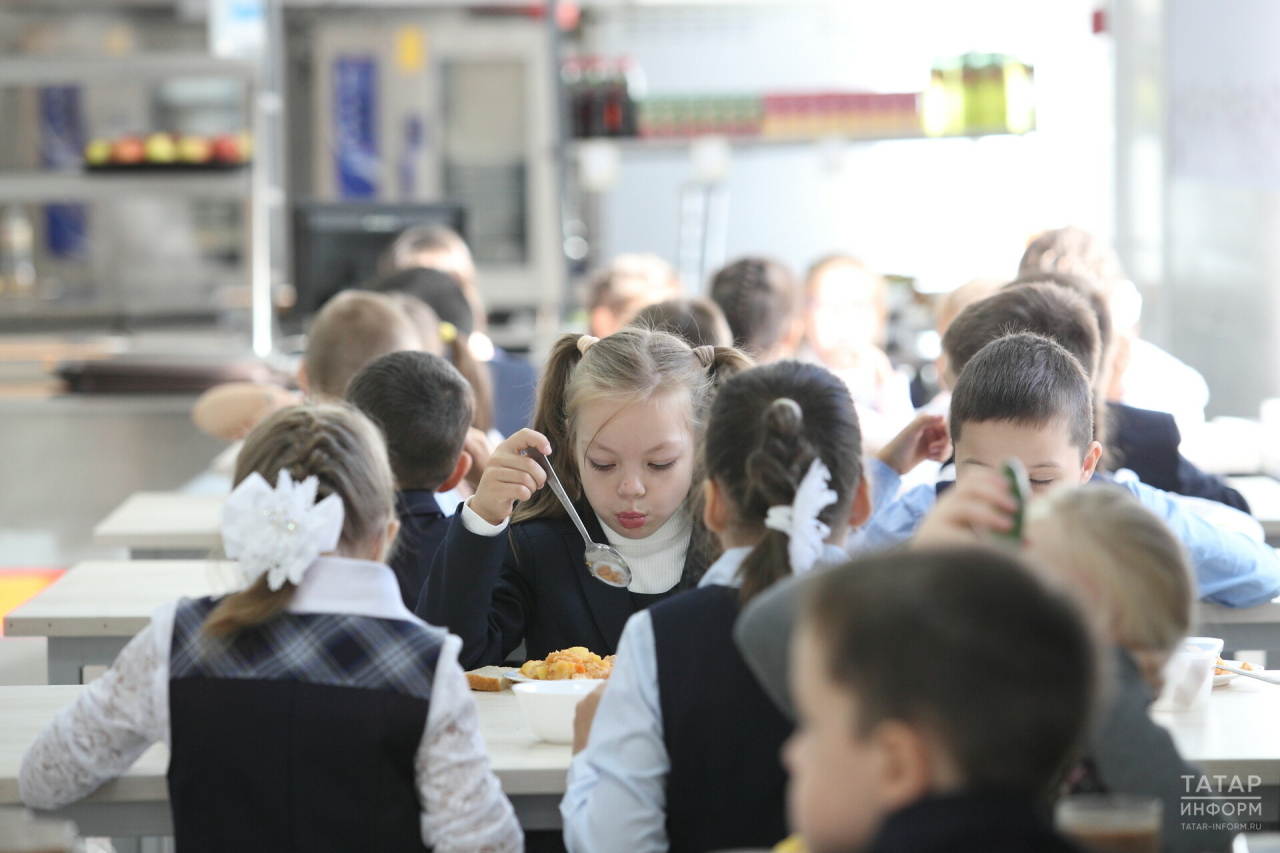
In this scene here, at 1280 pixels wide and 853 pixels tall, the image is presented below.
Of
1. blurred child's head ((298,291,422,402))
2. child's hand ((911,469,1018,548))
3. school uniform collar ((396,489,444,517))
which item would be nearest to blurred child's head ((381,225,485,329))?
blurred child's head ((298,291,422,402))

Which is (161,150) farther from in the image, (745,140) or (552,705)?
(552,705)

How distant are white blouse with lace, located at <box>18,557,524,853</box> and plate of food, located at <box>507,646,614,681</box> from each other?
0.84ft

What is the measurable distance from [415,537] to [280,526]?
72 cm

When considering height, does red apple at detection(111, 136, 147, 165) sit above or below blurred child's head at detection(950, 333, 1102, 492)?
above

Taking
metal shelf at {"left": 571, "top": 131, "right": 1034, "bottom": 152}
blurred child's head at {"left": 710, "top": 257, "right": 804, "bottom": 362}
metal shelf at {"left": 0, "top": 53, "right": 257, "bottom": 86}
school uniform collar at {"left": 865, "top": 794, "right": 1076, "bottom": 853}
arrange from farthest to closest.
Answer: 1. metal shelf at {"left": 571, "top": 131, "right": 1034, "bottom": 152}
2. metal shelf at {"left": 0, "top": 53, "right": 257, "bottom": 86}
3. blurred child's head at {"left": 710, "top": 257, "right": 804, "bottom": 362}
4. school uniform collar at {"left": 865, "top": 794, "right": 1076, "bottom": 853}

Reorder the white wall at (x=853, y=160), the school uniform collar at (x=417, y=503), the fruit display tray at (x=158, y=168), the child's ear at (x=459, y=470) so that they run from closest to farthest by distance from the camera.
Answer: the school uniform collar at (x=417, y=503) → the child's ear at (x=459, y=470) → the fruit display tray at (x=158, y=168) → the white wall at (x=853, y=160)

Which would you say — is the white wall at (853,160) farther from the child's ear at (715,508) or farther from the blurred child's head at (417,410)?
the child's ear at (715,508)

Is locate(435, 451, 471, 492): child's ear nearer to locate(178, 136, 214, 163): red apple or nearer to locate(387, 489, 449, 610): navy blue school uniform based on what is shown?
locate(387, 489, 449, 610): navy blue school uniform

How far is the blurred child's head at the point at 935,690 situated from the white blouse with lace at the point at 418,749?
0.59 meters

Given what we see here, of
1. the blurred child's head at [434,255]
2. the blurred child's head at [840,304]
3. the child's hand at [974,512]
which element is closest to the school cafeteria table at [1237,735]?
the child's hand at [974,512]

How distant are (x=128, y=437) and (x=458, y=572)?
11.7ft

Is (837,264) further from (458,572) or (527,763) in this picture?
(527,763)

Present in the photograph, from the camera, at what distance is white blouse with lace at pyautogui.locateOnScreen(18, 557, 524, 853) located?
1.41 m

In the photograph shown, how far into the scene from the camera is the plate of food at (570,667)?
1700 millimetres
